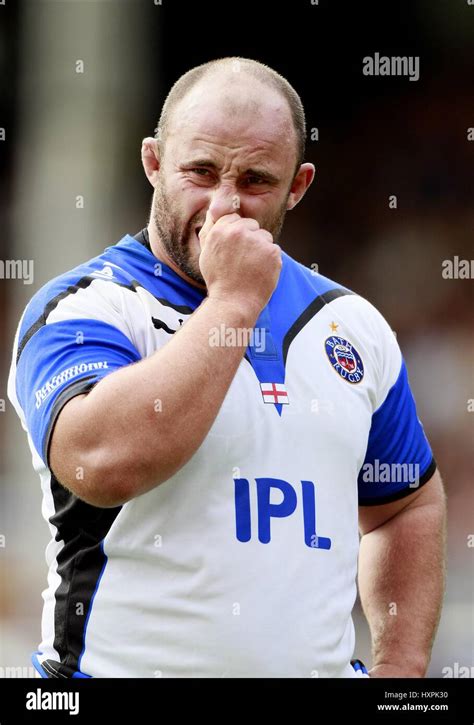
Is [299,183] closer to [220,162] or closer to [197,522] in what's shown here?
[220,162]

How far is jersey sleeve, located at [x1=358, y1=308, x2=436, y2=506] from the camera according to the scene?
2189 millimetres

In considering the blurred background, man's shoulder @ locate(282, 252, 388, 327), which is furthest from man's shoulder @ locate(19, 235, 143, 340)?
the blurred background

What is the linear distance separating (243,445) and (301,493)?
0.48 feet

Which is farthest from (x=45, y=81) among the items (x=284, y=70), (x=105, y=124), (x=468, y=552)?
(x=468, y=552)

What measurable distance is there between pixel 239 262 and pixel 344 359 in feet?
1.25

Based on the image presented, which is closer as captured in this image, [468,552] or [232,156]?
[232,156]

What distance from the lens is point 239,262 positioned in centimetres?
183

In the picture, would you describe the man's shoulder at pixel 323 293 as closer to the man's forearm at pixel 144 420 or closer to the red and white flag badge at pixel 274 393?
the red and white flag badge at pixel 274 393

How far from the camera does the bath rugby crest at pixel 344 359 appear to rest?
208cm

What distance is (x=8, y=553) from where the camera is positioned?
15.7 feet

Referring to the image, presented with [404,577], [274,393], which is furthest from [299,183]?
[404,577]

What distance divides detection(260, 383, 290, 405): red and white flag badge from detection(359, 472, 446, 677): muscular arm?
0.46 meters

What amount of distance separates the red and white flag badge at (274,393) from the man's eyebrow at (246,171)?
39 cm

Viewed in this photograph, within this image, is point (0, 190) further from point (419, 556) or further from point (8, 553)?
point (419, 556)
